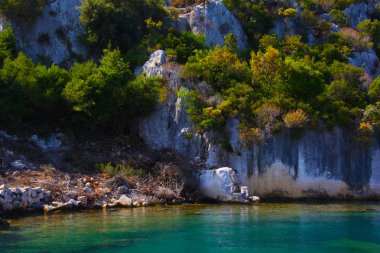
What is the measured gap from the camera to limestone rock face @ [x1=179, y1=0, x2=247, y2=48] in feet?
140

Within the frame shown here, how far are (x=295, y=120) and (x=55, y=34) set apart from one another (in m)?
19.8

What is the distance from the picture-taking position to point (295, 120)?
32750mm

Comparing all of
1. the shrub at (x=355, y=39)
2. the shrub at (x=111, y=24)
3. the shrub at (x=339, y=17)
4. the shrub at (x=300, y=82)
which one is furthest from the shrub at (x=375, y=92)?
the shrub at (x=111, y=24)

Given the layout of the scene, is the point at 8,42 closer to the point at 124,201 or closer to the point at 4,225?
the point at 124,201

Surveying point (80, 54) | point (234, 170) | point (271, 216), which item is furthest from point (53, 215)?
point (80, 54)

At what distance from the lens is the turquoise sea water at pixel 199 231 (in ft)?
57.2

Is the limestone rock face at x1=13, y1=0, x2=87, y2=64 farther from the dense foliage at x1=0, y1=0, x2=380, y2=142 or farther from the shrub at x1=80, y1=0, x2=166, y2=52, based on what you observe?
the shrub at x1=80, y1=0, x2=166, y2=52

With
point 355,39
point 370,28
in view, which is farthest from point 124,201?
point 370,28

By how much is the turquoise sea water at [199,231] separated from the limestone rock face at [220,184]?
2756mm

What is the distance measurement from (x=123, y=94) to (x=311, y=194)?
522 inches

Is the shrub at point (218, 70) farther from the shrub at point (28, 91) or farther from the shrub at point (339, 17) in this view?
the shrub at point (339, 17)

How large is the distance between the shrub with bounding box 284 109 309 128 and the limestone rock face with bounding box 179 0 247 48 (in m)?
12.1

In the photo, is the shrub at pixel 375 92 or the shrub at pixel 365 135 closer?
the shrub at pixel 365 135

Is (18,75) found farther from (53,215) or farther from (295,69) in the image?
(295,69)
